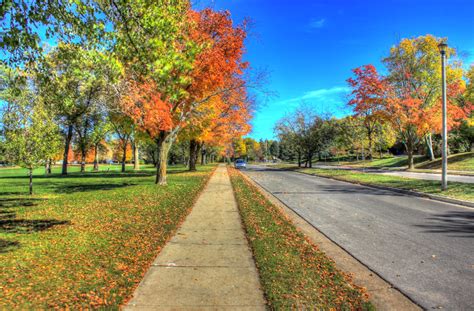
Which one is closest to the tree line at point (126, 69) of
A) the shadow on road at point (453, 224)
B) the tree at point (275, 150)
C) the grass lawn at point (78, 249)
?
the grass lawn at point (78, 249)

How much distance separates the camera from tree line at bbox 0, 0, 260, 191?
5406mm

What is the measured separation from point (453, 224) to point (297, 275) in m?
5.85

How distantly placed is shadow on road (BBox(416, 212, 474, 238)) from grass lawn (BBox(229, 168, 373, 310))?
341 centimetres

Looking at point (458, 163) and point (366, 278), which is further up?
point (458, 163)

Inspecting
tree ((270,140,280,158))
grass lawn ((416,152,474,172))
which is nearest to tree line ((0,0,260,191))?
grass lawn ((416,152,474,172))

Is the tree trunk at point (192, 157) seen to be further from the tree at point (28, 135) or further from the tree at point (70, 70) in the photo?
the tree at point (28, 135)

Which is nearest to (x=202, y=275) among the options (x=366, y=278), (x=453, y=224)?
(x=366, y=278)

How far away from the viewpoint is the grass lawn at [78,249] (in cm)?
358

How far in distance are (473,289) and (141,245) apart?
506 centimetres

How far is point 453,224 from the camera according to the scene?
795 cm

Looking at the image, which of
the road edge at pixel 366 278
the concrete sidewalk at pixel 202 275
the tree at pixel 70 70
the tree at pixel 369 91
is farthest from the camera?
the tree at pixel 369 91

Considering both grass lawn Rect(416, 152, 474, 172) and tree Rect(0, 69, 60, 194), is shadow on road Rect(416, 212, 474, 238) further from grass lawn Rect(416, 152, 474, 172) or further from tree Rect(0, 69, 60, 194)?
grass lawn Rect(416, 152, 474, 172)

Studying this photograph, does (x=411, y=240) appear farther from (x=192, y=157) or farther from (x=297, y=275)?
(x=192, y=157)

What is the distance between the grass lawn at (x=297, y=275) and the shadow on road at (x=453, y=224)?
3.41 m
